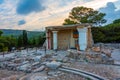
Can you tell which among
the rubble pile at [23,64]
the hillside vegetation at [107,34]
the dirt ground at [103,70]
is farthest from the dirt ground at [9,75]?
the hillside vegetation at [107,34]

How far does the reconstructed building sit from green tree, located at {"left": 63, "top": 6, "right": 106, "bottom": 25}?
44.3 ft

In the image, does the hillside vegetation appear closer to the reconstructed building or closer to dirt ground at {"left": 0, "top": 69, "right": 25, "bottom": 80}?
the reconstructed building

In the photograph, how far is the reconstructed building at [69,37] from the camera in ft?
86.4

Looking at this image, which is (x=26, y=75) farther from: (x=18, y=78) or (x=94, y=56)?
(x=94, y=56)

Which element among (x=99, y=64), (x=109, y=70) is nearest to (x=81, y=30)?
(x=99, y=64)

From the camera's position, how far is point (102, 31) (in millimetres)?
40188

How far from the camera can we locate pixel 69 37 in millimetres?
29031

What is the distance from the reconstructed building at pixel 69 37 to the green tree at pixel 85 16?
1350cm

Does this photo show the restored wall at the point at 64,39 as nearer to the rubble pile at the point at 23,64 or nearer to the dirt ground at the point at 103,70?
the rubble pile at the point at 23,64

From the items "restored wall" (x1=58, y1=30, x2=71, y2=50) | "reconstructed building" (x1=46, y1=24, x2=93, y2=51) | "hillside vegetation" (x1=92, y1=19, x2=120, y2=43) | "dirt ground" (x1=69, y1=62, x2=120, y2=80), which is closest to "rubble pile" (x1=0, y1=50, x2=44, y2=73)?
"dirt ground" (x1=69, y1=62, x2=120, y2=80)

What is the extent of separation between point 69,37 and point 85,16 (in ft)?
49.1

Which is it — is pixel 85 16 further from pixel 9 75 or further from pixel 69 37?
pixel 9 75

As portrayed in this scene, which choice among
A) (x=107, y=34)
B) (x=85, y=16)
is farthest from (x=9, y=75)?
(x=85, y=16)

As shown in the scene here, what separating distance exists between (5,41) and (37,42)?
20.4ft
